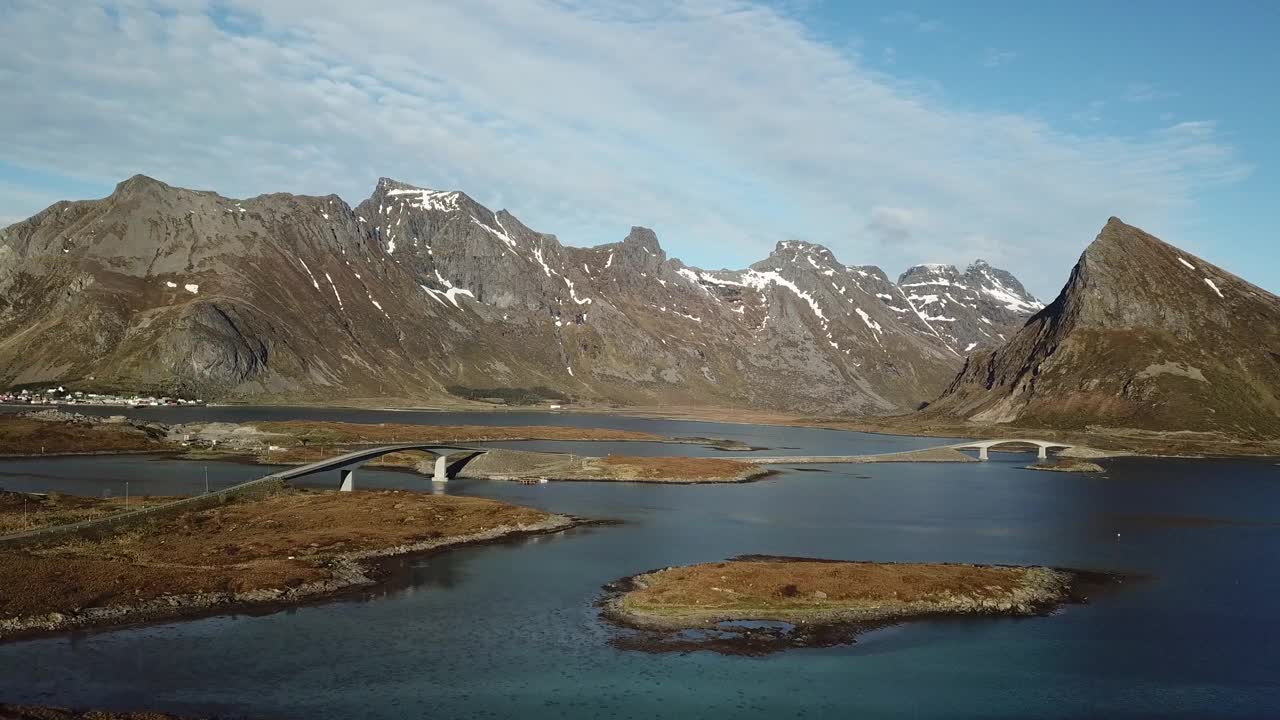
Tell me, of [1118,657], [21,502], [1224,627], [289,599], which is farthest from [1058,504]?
[21,502]

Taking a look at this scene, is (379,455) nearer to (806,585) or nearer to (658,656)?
(806,585)

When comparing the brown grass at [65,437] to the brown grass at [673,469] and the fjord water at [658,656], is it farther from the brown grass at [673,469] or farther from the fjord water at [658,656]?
the fjord water at [658,656]

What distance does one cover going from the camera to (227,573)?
63438mm

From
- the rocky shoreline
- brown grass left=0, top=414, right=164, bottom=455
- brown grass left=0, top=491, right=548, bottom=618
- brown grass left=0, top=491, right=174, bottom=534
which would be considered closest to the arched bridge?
brown grass left=0, top=491, right=548, bottom=618

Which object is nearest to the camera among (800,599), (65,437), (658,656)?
(658,656)

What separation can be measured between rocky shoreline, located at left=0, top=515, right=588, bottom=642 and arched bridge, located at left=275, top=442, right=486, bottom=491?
3668cm

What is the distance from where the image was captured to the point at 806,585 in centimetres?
6550

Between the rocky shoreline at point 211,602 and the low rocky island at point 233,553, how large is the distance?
0.08 meters

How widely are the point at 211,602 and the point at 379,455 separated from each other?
85.7 meters

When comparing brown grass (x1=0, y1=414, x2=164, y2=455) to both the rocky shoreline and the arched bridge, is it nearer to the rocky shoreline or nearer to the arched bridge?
the arched bridge

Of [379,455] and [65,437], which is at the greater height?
[379,455]

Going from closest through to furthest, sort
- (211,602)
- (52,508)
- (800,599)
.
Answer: (211,602)
(800,599)
(52,508)

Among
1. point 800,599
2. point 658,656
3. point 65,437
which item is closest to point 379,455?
point 65,437

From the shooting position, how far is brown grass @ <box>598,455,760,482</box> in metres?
147
